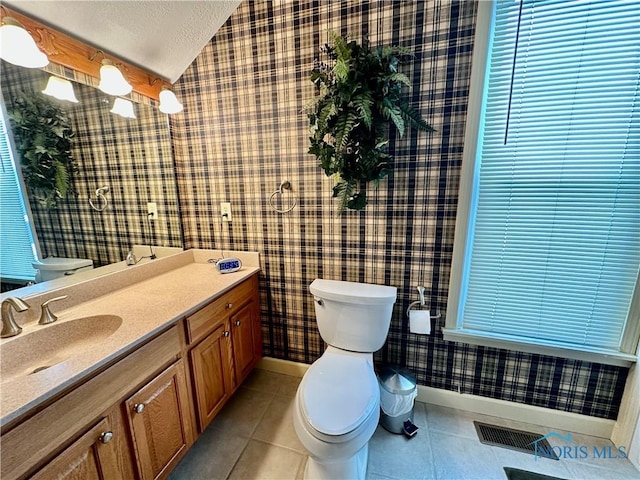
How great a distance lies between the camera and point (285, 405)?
69.4 inches

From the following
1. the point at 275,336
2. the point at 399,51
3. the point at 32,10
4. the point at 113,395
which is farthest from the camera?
the point at 275,336

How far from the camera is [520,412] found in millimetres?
1609

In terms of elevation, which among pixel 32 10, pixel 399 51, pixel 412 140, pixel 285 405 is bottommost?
pixel 285 405

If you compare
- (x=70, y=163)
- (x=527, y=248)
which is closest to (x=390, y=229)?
(x=527, y=248)

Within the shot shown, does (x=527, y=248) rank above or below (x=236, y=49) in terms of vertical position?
below

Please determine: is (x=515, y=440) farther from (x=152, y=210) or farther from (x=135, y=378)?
(x=152, y=210)

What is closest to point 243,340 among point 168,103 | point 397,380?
point 397,380

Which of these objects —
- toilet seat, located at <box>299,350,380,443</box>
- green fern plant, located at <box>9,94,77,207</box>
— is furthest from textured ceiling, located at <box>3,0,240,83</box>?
toilet seat, located at <box>299,350,380,443</box>

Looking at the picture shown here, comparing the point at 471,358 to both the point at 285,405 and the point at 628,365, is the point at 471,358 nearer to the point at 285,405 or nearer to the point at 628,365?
the point at 628,365

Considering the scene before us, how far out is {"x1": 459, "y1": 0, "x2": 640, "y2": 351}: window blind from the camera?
124 cm

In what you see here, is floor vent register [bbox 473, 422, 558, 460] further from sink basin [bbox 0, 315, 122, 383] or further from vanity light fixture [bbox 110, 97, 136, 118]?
vanity light fixture [bbox 110, 97, 136, 118]

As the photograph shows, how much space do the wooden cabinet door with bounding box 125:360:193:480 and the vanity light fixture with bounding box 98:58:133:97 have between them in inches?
55.6

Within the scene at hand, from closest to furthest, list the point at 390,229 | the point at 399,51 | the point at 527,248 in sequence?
the point at 399,51
the point at 527,248
the point at 390,229

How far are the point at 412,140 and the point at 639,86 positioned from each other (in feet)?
3.17
